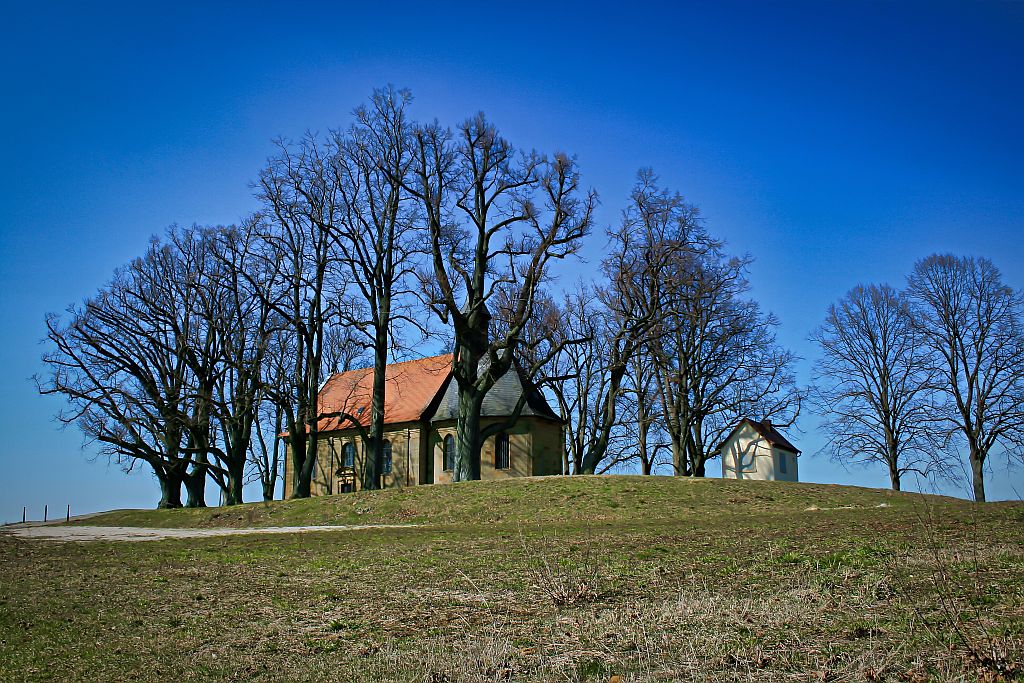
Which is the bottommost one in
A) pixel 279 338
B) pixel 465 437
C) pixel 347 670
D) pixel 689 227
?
pixel 347 670

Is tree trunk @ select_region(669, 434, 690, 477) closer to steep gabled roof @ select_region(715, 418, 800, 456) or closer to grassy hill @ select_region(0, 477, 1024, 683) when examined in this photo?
steep gabled roof @ select_region(715, 418, 800, 456)

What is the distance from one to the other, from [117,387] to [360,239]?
13638 millimetres

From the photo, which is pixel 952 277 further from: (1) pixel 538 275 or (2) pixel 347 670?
(2) pixel 347 670

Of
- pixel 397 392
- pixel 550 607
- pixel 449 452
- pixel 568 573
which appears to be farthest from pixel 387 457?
pixel 550 607

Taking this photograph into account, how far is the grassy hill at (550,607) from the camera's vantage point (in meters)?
5.86

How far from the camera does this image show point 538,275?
105 feet

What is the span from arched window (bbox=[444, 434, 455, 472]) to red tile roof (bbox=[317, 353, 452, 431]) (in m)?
2.05

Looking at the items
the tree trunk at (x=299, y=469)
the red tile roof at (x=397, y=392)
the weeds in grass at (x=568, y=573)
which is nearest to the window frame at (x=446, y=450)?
the red tile roof at (x=397, y=392)

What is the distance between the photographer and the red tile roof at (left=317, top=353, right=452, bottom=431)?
45.1 m

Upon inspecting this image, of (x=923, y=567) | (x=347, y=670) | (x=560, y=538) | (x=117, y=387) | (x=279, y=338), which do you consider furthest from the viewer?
(x=279, y=338)

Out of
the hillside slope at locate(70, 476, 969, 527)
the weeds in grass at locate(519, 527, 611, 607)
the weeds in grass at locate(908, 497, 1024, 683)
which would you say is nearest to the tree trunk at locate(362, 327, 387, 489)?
the hillside slope at locate(70, 476, 969, 527)

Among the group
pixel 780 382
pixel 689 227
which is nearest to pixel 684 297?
pixel 689 227

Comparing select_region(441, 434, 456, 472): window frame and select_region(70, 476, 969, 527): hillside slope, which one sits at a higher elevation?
select_region(441, 434, 456, 472): window frame

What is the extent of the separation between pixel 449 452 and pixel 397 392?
5.71 metres
